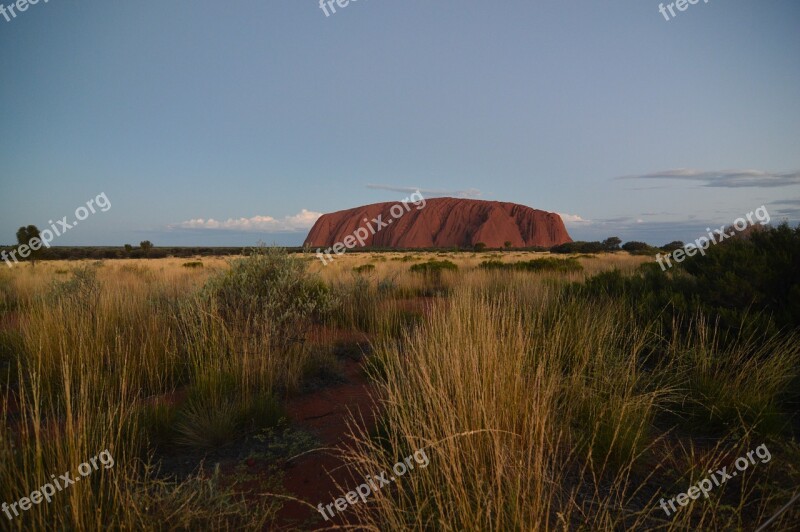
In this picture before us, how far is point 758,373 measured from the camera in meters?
3.34

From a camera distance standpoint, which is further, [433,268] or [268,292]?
[433,268]

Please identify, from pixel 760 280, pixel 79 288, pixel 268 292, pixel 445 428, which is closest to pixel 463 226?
pixel 79 288

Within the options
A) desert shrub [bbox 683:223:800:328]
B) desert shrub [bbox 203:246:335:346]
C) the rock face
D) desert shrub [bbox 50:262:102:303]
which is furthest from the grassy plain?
the rock face

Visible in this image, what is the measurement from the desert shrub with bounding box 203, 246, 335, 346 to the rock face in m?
82.7

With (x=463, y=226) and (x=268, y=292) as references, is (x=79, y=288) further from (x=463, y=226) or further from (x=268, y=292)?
(x=463, y=226)

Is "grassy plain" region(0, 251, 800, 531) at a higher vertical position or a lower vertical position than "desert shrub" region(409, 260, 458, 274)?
lower

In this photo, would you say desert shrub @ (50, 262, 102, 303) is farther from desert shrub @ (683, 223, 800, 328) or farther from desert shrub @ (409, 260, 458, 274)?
desert shrub @ (409, 260, 458, 274)

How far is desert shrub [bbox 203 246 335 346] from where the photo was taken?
5.26 meters

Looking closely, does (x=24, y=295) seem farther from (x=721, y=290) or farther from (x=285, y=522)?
(x=721, y=290)

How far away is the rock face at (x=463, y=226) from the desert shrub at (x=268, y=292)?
82.7 m

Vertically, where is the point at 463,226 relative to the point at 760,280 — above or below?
above

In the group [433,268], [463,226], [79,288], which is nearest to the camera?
[79,288]

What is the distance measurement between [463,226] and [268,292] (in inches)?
3653

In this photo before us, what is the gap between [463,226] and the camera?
9644cm
